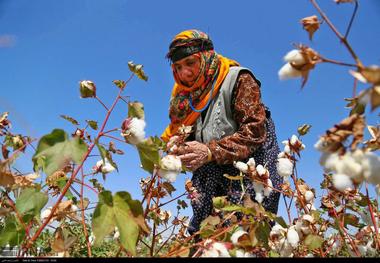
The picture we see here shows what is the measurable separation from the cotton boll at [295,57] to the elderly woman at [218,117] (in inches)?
45.1

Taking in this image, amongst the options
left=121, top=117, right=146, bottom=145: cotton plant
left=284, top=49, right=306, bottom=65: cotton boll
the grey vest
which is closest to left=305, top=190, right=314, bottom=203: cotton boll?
the grey vest

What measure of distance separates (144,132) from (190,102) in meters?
1.27

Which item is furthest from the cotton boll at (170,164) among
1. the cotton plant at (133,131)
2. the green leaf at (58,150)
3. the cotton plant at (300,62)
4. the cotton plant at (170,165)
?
the cotton plant at (300,62)

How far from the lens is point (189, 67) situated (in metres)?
2.25

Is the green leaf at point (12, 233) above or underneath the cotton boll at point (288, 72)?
underneath

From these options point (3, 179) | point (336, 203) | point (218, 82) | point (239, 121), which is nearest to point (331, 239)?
point (336, 203)

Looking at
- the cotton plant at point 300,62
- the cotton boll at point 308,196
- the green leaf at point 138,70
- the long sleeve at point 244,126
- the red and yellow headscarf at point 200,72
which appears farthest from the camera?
the red and yellow headscarf at point 200,72

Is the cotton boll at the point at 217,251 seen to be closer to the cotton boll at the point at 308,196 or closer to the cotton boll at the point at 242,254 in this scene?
the cotton boll at the point at 242,254

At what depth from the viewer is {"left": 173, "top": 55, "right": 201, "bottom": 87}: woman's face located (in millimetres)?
2227

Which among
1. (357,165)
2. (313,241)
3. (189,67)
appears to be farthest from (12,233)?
(189,67)

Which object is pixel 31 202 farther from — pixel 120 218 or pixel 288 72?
pixel 288 72

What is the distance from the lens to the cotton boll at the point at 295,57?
0.78 m

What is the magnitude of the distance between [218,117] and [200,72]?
0.99 ft

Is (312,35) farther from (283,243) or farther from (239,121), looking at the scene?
(239,121)
